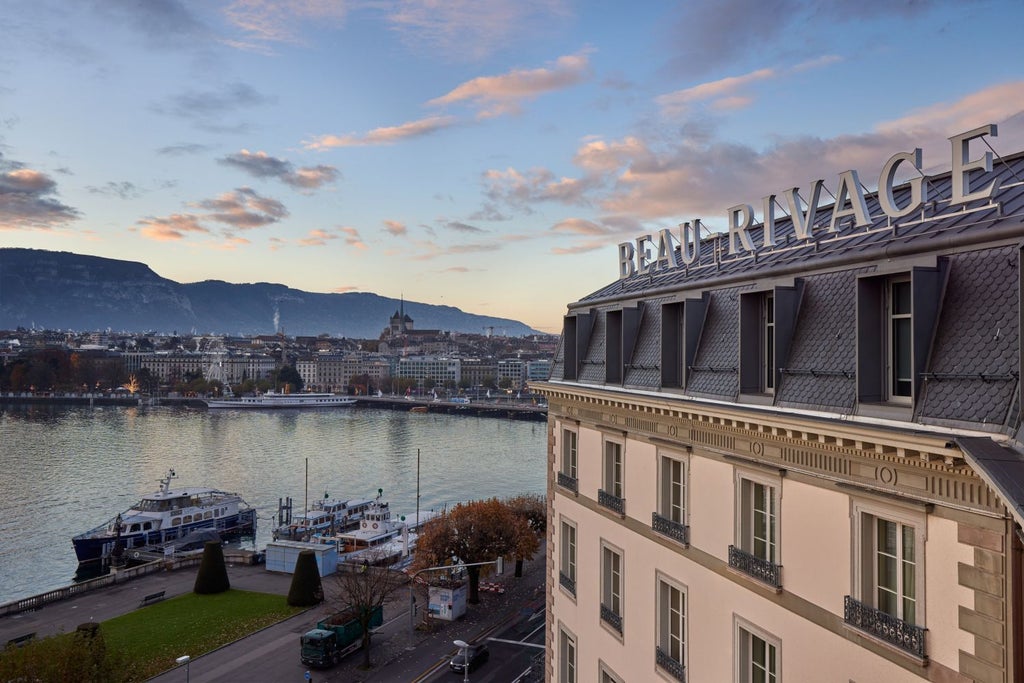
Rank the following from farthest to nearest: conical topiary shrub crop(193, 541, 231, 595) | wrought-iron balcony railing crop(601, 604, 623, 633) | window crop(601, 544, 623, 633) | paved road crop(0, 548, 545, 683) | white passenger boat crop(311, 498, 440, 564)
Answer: white passenger boat crop(311, 498, 440, 564) < conical topiary shrub crop(193, 541, 231, 595) < paved road crop(0, 548, 545, 683) < window crop(601, 544, 623, 633) < wrought-iron balcony railing crop(601, 604, 623, 633)

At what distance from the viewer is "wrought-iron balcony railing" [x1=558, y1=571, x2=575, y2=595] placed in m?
19.7

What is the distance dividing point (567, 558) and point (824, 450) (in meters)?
11.4

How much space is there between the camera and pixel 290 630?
37.9 metres

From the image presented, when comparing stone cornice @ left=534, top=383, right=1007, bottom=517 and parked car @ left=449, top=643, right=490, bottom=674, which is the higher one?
stone cornice @ left=534, top=383, right=1007, bottom=517

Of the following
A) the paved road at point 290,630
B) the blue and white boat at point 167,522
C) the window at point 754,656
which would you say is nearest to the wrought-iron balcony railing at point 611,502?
the window at point 754,656

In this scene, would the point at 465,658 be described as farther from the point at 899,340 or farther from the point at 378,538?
the point at 378,538

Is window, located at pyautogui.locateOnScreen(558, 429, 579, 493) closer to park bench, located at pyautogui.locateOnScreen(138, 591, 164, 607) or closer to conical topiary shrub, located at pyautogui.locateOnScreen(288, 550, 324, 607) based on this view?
conical topiary shrub, located at pyautogui.locateOnScreen(288, 550, 324, 607)

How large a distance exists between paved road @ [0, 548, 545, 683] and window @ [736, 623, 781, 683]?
2156 centimetres

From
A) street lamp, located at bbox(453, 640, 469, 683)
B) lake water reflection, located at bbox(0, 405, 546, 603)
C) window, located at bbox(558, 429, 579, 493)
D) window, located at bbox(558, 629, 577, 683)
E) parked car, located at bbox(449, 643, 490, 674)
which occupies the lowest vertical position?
lake water reflection, located at bbox(0, 405, 546, 603)

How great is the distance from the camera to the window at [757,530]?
1162 cm

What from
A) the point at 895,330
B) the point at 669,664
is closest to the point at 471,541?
the point at 669,664

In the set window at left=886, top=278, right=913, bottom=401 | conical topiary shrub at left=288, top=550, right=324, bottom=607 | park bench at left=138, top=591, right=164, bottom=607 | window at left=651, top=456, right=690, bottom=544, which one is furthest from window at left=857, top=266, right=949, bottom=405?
park bench at left=138, top=591, right=164, bottom=607

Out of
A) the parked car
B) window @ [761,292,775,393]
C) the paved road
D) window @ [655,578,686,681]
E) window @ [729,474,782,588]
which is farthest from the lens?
the paved road

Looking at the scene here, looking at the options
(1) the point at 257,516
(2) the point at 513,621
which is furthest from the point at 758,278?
(1) the point at 257,516
